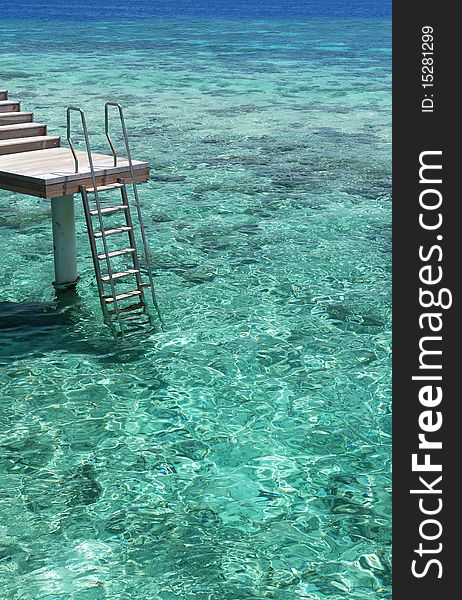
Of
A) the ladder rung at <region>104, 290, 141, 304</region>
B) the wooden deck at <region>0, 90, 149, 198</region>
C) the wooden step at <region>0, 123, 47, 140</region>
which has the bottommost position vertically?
the ladder rung at <region>104, 290, 141, 304</region>

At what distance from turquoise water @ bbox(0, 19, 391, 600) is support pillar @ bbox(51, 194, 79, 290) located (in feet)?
0.86

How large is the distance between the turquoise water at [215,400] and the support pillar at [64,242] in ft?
0.86

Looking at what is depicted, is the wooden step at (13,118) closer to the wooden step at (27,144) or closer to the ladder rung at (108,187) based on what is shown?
the wooden step at (27,144)

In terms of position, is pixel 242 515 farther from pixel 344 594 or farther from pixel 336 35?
pixel 336 35

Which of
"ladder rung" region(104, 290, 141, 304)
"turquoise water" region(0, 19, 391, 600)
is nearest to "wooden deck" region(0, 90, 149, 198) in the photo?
"ladder rung" region(104, 290, 141, 304)

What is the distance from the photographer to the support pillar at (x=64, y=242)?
37.6 ft

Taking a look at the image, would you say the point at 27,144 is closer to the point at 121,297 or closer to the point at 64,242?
the point at 64,242

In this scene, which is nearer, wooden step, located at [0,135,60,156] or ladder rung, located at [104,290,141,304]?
ladder rung, located at [104,290,141,304]

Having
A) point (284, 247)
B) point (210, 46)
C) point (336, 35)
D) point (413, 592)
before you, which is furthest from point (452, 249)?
point (336, 35)

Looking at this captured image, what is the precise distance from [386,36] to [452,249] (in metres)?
59.6

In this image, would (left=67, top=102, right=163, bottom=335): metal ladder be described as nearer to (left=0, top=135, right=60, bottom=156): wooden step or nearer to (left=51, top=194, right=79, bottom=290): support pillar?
(left=51, top=194, right=79, bottom=290): support pillar

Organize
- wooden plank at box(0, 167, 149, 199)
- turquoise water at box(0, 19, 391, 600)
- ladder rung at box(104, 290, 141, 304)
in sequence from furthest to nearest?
ladder rung at box(104, 290, 141, 304), wooden plank at box(0, 167, 149, 199), turquoise water at box(0, 19, 391, 600)

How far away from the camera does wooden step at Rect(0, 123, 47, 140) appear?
11781 mm

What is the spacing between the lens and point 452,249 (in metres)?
6.16
